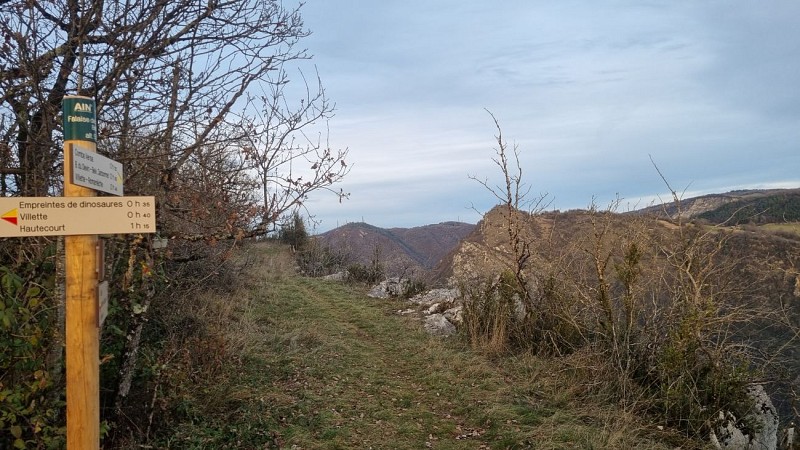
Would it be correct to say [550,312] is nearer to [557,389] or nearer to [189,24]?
[557,389]

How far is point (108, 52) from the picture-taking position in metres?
4.14

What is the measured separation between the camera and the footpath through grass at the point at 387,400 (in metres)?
4.86

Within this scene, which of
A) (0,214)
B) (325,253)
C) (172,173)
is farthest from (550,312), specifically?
(325,253)

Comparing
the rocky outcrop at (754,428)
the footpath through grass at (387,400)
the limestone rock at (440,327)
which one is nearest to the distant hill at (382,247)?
the limestone rock at (440,327)

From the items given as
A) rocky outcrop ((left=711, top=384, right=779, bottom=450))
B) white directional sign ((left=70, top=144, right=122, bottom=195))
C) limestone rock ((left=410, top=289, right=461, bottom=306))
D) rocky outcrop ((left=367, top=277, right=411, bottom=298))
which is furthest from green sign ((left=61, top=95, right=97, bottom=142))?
rocky outcrop ((left=367, top=277, right=411, bottom=298))

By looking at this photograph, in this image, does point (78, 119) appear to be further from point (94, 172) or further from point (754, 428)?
point (754, 428)

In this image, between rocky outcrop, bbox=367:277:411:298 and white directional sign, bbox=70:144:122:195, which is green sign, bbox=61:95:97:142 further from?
rocky outcrop, bbox=367:277:411:298

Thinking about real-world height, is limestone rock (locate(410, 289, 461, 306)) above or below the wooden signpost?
below

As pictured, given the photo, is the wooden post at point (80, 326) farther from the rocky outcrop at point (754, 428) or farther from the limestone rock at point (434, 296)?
the limestone rock at point (434, 296)

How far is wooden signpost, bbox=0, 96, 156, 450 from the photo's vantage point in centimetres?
255

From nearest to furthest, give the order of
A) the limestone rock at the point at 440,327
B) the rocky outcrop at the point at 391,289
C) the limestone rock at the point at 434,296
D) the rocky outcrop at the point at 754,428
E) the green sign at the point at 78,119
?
the green sign at the point at 78,119 < the rocky outcrop at the point at 754,428 < the limestone rock at the point at 440,327 < the limestone rock at the point at 434,296 < the rocky outcrop at the point at 391,289

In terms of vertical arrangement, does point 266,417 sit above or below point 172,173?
below

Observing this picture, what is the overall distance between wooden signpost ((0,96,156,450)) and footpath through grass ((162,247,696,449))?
77.8 inches

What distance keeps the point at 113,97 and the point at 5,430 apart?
99.7 inches
